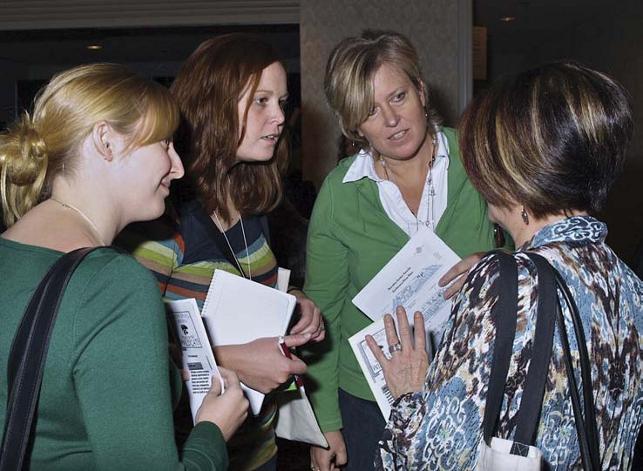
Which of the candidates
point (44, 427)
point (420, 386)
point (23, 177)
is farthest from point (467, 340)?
point (23, 177)

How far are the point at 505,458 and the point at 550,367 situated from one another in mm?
147

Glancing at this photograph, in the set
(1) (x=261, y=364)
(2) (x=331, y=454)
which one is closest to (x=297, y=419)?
(2) (x=331, y=454)

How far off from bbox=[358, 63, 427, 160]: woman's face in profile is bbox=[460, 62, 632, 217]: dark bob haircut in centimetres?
80

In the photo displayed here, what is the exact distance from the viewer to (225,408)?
125cm

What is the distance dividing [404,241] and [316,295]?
A: 295mm

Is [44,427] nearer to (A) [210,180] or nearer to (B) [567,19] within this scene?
(A) [210,180]

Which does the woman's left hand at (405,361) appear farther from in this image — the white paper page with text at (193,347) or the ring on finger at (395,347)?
A: the white paper page with text at (193,347)

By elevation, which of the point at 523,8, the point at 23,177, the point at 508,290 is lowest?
the point at 508,290

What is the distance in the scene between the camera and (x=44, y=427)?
3.22ft

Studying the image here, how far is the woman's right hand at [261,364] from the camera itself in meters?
1.55

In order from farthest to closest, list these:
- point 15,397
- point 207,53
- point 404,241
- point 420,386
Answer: point 404,241 → point 207,53 → point 420,386 → point 15,397

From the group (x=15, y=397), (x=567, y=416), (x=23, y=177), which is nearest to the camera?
(x=15, y=397)

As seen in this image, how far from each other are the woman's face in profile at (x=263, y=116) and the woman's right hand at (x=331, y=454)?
0.81 meters

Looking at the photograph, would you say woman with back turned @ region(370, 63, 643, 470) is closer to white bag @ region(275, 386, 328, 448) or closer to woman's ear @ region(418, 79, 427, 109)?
white bag @ region(275, 386, 328, 448)
